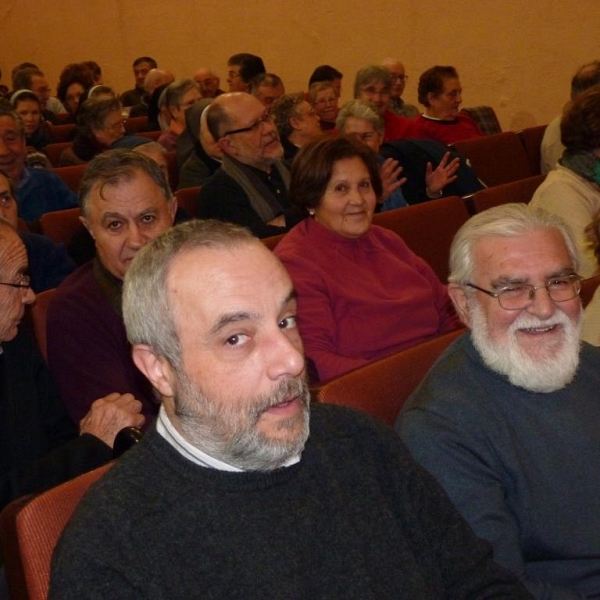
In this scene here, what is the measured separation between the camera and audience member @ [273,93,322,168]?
5336 mm

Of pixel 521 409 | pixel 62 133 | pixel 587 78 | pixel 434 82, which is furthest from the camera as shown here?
pixel 62 133

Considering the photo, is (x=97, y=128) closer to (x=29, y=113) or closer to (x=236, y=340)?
(x=29, y=113)

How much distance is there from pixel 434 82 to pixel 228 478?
17.1ft

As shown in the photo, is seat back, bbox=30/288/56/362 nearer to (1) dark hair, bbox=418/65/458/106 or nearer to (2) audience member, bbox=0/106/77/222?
(2) audience member, bbox=0/106/77/222

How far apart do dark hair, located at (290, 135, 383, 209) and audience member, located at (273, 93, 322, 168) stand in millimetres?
2088

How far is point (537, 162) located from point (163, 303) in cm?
502

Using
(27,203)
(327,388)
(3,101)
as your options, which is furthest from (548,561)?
(3,101)

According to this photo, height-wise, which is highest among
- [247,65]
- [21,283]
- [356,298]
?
[247,65]

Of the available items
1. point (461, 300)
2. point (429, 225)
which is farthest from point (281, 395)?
point (429, 225)

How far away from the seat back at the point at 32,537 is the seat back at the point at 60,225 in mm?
2622

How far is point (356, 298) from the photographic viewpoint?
2.93 metres

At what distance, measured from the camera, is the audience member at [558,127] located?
516 cm

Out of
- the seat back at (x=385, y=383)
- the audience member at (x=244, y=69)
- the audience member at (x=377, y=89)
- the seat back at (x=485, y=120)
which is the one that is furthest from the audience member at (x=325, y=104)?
the seat back at (x=385, y=383)

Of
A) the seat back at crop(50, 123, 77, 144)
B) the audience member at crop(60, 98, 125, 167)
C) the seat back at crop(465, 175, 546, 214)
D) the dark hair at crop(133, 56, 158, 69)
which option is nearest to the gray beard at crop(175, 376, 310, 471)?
the seat back at crop(465, 175, 546, 214)
